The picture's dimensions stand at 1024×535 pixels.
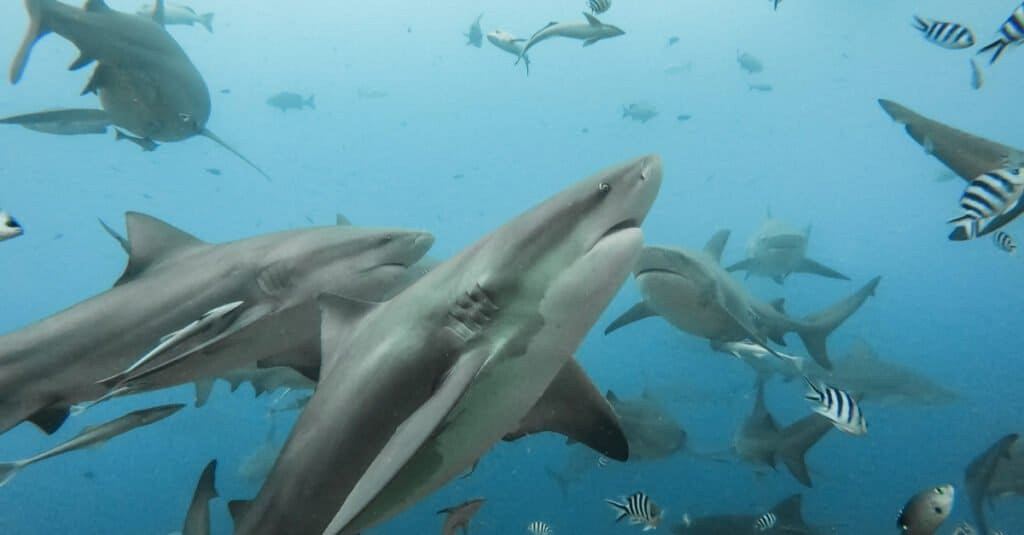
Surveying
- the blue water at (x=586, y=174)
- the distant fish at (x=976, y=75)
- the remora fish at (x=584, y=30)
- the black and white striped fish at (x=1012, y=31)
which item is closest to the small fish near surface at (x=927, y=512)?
the black and white striped fish at (x=1012, y=31)

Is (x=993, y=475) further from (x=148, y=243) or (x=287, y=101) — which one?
(x=287, y=101)

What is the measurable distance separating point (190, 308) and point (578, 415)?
6.43 ft

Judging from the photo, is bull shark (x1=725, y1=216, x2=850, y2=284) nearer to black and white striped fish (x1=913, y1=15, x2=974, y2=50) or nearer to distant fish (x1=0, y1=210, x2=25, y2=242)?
black and white striped fish (x1=913, y1=15, x2=974, y2=50)

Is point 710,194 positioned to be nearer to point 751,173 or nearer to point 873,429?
point 751,173

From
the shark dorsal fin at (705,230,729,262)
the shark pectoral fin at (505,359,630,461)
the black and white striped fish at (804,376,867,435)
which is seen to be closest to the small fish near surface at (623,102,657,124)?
the shark dorsal fin at (705,230,729,262)

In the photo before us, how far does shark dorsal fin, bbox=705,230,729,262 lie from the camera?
801 centimetres

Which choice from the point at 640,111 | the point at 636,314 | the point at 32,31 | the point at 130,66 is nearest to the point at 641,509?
the point at 636,314

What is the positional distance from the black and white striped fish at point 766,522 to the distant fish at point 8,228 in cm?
770

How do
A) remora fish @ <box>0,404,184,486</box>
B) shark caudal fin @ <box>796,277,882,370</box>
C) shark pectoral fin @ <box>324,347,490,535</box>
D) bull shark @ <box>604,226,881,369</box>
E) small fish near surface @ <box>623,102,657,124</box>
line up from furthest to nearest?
small fish near surface @ <box>623,102,657,124</box>, shark caudal fin @ <box>796,277,882,370</box>, bull shark @ <box>604,226,881,369</box>, remora fish @ <box>0,404,184,486</box>, shark pectoral fin @ <box>324,347,490,535</box>

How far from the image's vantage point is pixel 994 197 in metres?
3.45

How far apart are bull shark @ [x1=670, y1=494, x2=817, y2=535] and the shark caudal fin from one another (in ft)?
6.30

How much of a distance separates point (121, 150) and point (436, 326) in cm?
6011

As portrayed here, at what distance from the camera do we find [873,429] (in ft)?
63.6

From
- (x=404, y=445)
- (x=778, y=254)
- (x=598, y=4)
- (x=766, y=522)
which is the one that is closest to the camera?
(x=404, y=445)
